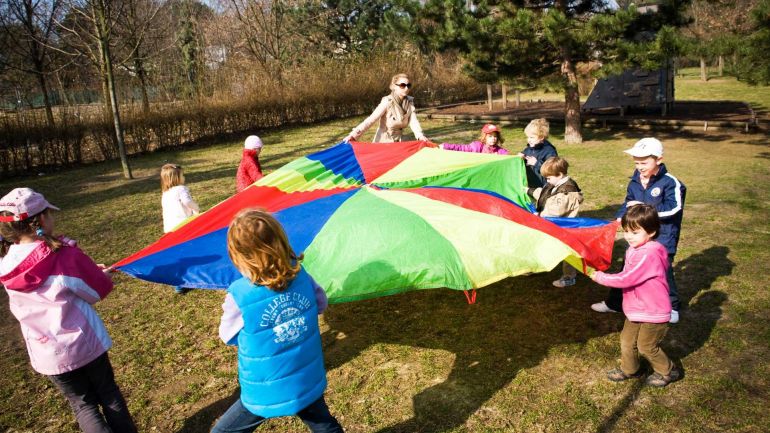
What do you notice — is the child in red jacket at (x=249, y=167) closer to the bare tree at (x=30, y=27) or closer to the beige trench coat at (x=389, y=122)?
the beige trench coat at (x=389, y=122)

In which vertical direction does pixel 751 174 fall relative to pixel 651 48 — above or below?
below

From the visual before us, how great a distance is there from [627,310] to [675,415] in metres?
0.61

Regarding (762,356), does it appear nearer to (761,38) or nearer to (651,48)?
(761,38)

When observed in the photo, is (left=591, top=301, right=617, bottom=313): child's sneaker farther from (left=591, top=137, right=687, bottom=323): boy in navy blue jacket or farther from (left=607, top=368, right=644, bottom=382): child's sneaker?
(left=607, top=368, right=644, bottom=382): child's sneaker

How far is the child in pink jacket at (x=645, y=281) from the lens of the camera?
9.56ft

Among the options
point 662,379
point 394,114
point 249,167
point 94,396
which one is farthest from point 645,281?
point 249,167

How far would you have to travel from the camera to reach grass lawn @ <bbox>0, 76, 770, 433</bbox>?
2955 millimetres

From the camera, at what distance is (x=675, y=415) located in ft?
9.39

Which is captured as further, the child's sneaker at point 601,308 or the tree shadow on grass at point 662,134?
the tree shadow on grass at point 662,134

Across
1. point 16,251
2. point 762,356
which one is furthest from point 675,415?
point 16,251

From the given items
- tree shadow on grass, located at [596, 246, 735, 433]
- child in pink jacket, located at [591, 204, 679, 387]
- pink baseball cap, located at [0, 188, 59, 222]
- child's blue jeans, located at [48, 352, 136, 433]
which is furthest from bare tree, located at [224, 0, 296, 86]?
child in pink jacket, located at [591, 204, 679, 387]

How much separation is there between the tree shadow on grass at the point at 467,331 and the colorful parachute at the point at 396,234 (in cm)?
77

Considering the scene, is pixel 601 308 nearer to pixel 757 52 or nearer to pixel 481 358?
pixel 481 358

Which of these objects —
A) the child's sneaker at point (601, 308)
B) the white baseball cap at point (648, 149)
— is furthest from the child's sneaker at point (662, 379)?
the white baseball cap at point (648, 149)
